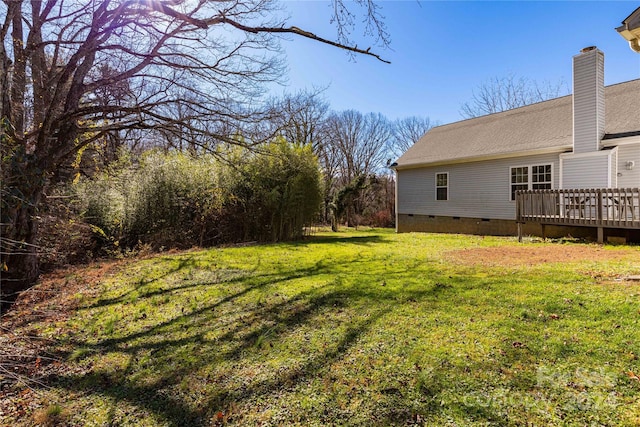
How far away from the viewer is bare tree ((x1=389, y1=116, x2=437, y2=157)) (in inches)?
1266

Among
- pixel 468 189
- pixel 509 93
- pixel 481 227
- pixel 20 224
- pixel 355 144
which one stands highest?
pixel 509 93

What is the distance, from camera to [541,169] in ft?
34.5

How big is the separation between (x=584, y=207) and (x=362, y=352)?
8435 mm

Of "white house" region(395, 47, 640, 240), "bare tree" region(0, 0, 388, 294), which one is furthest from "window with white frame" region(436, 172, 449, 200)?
"bare tree" region(0, 0, 388, 294)

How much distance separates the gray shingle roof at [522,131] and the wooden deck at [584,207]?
2244 mm

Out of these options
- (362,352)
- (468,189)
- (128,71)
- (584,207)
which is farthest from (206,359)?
(468,189)

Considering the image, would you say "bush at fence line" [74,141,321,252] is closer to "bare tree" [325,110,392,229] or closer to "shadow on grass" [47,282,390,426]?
"shadow on grass" [47,282,390,426]

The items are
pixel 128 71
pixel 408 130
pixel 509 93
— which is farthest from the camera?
pixel 408 130

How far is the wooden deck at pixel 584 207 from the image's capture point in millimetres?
7406

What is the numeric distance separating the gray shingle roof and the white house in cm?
3

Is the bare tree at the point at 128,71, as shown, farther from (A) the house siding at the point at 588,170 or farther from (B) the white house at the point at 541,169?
(A) the house siding at the point at 588,170

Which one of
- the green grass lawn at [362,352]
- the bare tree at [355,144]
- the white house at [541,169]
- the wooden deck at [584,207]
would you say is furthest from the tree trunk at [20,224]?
the bare tree at [355,144]

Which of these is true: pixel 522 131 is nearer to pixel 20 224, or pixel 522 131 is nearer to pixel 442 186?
pixel 442 186

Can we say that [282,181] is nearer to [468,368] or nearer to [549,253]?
[549,253]
